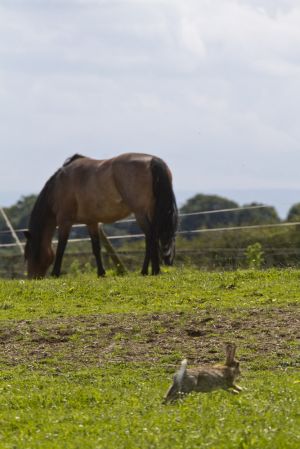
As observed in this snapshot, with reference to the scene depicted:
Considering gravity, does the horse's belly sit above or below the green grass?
above

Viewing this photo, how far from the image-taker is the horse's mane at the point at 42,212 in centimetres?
1906

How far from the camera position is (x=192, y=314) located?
12.2 m

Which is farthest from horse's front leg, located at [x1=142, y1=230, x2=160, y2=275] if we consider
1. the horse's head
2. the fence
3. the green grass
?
the horse's head

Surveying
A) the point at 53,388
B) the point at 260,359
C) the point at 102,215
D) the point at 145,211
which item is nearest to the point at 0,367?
the point at 53,388

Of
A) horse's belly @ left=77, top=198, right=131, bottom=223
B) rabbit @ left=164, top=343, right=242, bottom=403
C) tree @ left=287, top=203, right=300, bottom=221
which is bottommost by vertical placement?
tree @ left=287, top=203, right=300, bottom=221

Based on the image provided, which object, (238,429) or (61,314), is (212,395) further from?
(61,314)

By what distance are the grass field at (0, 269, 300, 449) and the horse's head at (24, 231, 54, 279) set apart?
3872mm

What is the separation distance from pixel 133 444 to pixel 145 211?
10.3 metres

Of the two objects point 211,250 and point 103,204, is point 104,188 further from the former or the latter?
point 211,250

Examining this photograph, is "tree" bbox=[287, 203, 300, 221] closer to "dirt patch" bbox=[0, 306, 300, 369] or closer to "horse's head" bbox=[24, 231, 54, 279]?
"horse's head" bbox=[24, 231, 54, 279]

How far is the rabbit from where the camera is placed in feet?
26.7

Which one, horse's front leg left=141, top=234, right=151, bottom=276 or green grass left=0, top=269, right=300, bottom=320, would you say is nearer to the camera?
green grass left=0, top=269, right=300, bottom=320

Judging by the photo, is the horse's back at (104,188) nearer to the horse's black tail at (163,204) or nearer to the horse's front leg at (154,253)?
the horse's black tail at (163,204)

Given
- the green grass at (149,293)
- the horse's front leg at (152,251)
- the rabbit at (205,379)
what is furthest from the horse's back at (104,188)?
the rabbit at (205,379)
